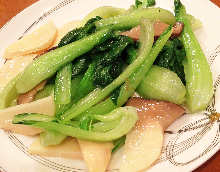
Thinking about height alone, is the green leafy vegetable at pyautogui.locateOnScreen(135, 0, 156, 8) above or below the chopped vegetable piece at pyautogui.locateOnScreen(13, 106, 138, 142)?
above

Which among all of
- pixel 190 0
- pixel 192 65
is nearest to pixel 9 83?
pixel 192 65

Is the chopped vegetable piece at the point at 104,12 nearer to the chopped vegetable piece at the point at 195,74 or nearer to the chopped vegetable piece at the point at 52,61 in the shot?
the chopped vegetable piece at the point at 52,61

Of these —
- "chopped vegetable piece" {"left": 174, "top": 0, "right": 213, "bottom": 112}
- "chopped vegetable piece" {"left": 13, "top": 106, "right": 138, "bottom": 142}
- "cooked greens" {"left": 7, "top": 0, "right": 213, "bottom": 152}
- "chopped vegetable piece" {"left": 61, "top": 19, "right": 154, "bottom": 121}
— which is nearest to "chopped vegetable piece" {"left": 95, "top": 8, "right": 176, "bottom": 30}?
"cooked greens" {"left": 7, "top": 0, "right": 213, "bottom": 152}

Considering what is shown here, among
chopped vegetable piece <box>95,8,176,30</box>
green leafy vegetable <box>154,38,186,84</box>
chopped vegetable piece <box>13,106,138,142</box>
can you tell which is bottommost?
chopped vegetable piece <box>13,106,138,142</box>

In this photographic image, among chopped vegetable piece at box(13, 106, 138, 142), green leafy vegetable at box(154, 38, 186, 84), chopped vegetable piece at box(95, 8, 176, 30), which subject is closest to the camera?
chopped vegetable piece at box(13, 106, 138, 142)

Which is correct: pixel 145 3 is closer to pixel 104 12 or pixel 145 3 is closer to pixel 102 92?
pixel 104 12

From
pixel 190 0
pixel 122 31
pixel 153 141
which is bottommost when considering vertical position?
pixel 153 141

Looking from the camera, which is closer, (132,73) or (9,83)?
(132,73)

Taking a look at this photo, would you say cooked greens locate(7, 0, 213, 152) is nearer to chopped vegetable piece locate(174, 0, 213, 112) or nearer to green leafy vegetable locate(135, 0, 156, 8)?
chopped vegetable piece locate(174, 0, 213, 112)

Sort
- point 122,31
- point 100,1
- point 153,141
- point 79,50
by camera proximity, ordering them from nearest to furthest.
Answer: point 153,141, point 79,50, point 122,31, point 100,1

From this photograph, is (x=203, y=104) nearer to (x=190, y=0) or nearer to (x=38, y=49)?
(x=190, y=0)

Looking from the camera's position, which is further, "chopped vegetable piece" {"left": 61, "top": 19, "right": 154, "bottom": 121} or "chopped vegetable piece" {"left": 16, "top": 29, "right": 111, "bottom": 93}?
"chopped vegetable piece" {"left": 16, "top": 29, "right": 111, "bottom": 93}
